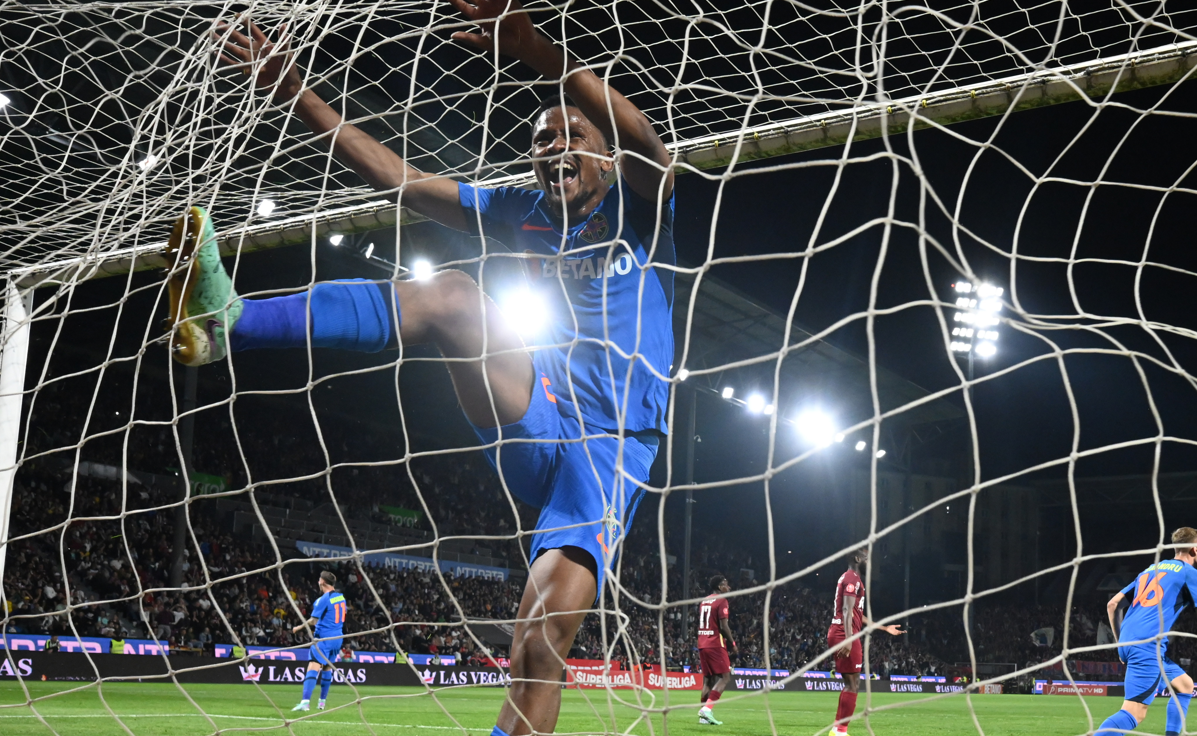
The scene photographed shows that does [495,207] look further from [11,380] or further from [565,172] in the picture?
[11,380]

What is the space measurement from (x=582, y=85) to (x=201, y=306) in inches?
42.9

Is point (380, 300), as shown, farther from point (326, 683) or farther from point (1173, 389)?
point (1173, 389)

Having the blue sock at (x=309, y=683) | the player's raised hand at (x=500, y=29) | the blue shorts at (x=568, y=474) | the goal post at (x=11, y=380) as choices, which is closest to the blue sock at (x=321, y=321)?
the blue shorts at (x=568, y=474)

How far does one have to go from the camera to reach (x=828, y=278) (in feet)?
81.4

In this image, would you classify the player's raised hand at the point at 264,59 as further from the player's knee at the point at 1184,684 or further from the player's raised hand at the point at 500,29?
the player's knee at the point at 1184,684

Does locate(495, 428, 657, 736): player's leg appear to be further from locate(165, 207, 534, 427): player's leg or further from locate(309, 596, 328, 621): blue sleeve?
locate(309, 596, 328, 621): blue sleeve

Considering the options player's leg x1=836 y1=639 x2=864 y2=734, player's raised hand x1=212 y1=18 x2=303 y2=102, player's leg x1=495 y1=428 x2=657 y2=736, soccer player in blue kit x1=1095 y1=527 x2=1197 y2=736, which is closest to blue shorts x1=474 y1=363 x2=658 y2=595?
player's leg x1=495 y1=428 x2=657 y2=736

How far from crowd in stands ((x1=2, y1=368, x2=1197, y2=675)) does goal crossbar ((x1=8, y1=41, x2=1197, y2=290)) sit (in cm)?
435

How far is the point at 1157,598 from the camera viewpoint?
5.95 meters

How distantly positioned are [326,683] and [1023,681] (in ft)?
74.7

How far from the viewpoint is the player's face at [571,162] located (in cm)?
293

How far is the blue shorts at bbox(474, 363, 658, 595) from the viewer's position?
2.61 m

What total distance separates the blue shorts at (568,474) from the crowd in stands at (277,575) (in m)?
5.82

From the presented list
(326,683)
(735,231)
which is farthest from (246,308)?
(735,231)
